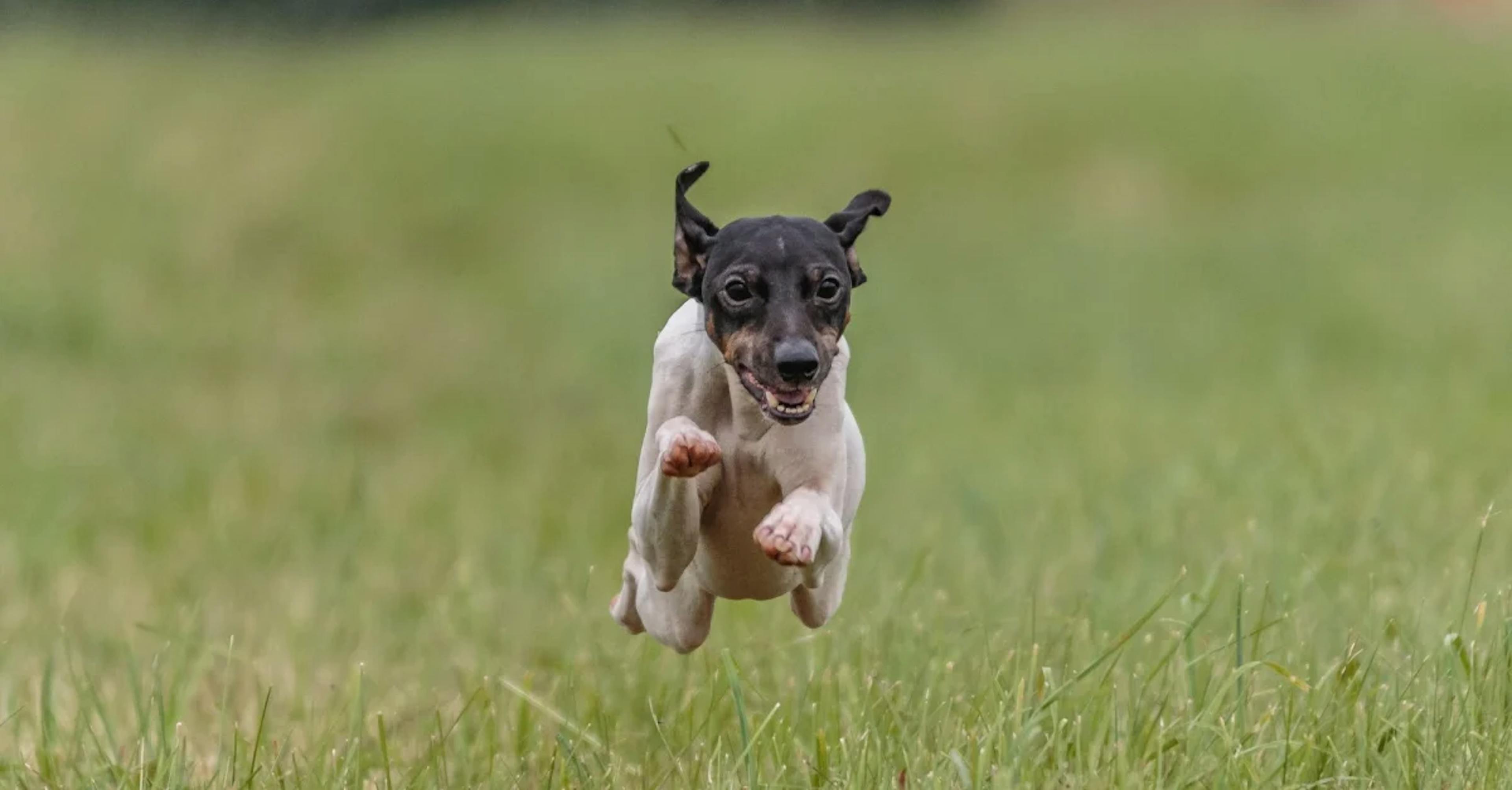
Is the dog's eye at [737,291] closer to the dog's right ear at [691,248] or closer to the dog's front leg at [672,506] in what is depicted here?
the dog's right ear at [691,248]

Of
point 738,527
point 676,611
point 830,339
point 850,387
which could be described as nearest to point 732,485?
point 738,527

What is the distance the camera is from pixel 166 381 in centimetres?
1463

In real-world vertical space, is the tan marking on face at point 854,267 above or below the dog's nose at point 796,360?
above

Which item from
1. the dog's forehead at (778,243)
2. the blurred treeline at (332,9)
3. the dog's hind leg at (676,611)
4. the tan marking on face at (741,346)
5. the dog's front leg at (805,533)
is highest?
the dog's forehead at (778,243)

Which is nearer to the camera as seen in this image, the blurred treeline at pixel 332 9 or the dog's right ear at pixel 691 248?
the dog's right ear at pixel 691 248

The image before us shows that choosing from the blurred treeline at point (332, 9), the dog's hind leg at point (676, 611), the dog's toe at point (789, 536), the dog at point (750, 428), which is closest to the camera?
the dog's toe at point (789, 536)

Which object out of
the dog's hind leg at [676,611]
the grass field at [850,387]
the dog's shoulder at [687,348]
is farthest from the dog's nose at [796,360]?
the grass field at [850,387]

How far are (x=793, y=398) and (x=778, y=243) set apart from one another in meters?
0.27

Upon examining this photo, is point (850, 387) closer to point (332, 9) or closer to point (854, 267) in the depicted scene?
point (854, 267)

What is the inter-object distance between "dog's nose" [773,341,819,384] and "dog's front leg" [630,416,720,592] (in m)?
0.18

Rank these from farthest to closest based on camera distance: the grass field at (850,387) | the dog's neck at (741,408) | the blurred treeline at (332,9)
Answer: the blurred treeline at (332,9) → the grass field at (850,387) → the dog's neck at (741,408)

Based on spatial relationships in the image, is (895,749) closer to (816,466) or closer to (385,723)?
(816,466)

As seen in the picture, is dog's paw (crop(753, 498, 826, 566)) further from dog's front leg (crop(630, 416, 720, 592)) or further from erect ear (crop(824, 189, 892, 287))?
erect ear (crop(824, 189, 892, 287))

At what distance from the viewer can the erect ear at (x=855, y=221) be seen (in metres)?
3.37
